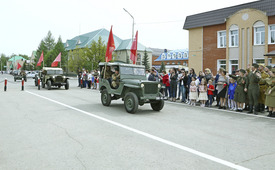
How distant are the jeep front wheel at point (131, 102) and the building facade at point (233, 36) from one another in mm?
16260

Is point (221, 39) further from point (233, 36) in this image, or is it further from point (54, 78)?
point (54, 78)

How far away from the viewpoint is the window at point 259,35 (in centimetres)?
2350

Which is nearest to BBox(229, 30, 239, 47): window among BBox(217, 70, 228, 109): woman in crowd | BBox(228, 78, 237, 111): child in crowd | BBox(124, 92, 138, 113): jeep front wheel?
BBox(217, 70, 228, 109): woman in crowd

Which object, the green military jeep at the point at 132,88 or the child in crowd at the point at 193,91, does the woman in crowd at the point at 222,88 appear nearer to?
the child in crowd at the point at 193,91

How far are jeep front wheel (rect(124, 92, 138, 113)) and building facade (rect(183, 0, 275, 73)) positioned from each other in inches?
640

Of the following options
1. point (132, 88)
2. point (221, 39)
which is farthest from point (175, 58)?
point (132, 88)

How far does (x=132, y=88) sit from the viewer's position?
32.7 feet

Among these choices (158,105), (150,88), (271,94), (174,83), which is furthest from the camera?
(174,83)

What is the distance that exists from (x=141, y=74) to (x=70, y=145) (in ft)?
21.1

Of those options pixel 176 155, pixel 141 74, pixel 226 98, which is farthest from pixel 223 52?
pixel 176 155

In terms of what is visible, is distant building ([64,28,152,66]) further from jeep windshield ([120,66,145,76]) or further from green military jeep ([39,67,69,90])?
jeep windshield ([120,66,145,76])

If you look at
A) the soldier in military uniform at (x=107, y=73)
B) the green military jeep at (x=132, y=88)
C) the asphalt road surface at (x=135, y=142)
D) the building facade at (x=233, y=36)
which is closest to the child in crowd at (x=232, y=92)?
the asphalt road surface at (x=135, y=142)

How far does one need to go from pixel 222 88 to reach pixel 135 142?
739cm

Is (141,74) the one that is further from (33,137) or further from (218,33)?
(218,33)
